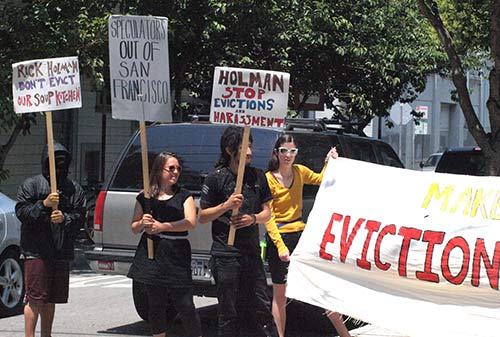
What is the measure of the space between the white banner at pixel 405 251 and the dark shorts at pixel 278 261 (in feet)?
3.03

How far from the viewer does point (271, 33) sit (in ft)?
62.0

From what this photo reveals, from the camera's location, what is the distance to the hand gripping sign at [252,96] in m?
7.19

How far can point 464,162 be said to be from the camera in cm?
1311

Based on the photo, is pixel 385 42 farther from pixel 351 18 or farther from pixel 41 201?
pixel 41 201

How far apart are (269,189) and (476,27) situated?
36.5 ft

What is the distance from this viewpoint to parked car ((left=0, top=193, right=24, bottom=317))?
978 centimetres

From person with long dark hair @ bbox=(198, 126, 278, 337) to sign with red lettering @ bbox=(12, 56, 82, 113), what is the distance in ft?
5.56

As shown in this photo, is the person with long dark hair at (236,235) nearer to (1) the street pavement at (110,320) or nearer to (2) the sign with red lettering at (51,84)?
(1) the street pavement at (110,320)

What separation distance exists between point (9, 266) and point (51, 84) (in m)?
2.91

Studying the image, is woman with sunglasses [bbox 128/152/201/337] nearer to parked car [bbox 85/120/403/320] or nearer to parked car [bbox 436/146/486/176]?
parked car [bbox 85/120/403/320]

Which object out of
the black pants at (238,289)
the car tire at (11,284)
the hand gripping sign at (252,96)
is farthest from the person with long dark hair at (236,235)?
the car tire at (11,284)

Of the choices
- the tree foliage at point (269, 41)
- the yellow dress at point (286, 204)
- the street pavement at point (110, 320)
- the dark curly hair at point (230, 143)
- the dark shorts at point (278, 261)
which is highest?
the tree foliage at point (269, 41)

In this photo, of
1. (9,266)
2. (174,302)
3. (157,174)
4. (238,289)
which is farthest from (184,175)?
(9,266)

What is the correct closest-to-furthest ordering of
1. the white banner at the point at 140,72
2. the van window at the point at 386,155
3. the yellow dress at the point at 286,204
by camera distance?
the white banner at the point at 140,72 < the yellow dress at the point at 286,204 < the van window at the point at 386,155
